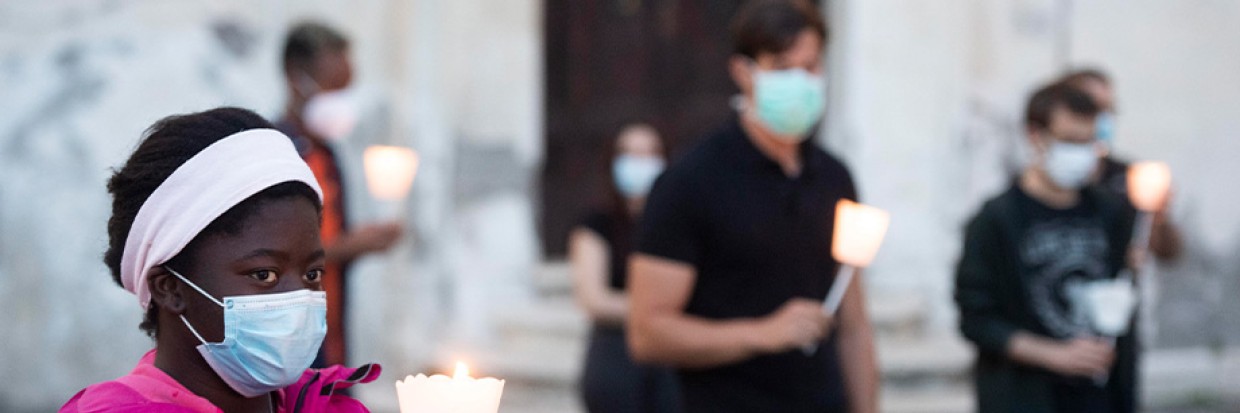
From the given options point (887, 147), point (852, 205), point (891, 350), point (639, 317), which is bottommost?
point (891, 350)

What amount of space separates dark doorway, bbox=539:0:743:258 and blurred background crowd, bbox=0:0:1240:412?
0.04 feet

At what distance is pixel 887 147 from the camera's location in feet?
26.2

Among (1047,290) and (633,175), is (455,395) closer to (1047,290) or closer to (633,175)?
(1047,290)

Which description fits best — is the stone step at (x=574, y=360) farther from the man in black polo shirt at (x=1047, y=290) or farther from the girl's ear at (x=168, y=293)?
the girl's ear at (x=168, y=293)

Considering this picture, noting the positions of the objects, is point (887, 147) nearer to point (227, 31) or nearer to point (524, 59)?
point (524, 59)

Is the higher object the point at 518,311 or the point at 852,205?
the point at 852,205

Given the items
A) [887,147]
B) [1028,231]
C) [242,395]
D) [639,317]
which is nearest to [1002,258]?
[1028,231]

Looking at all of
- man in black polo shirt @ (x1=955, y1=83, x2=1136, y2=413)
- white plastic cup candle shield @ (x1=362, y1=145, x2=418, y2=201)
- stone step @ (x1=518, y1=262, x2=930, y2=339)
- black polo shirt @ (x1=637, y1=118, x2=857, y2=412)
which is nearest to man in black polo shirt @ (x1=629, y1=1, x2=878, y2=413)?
black polo shirt @ (x1=637, y1=118, x2=857, y2=412)

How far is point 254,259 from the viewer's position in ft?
A: 6.55

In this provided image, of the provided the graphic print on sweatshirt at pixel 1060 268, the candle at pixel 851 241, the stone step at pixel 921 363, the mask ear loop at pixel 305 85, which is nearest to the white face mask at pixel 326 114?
the mask ear loop at pixel 305 85

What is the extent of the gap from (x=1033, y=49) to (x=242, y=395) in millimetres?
6664

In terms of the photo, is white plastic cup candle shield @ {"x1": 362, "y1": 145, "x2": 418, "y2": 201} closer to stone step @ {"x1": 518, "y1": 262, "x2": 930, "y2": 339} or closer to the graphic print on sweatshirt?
the graphic print on sweatshirt

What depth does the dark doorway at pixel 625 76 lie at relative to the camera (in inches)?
330

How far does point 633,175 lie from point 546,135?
2.73 metres
